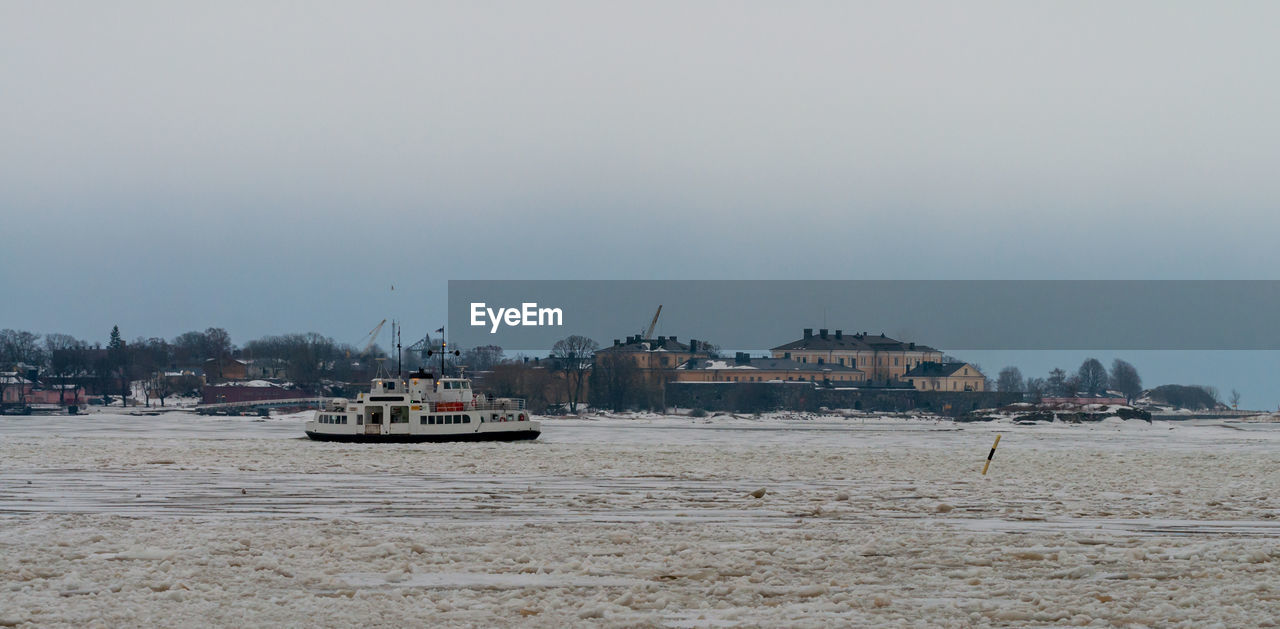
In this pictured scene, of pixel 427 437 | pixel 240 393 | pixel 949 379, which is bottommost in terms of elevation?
pixel 427 437

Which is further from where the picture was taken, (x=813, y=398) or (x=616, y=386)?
(x=813, y=398)

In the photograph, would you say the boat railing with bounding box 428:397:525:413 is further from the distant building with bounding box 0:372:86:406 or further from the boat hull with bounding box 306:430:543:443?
the distant building with bounding box 0:372:86:406

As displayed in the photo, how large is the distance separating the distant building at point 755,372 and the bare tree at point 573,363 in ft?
49.0

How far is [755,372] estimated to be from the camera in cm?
19262

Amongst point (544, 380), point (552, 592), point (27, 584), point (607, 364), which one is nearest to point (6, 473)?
point (27, 584)

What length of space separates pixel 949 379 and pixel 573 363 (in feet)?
192

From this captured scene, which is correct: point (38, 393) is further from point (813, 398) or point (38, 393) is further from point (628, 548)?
point (628, 548)

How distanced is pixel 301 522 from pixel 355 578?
646 centimetres

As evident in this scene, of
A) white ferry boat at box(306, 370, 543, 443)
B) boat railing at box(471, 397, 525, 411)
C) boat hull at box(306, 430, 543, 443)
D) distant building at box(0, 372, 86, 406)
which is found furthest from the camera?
distant building at box(0, 372, 86, 406)

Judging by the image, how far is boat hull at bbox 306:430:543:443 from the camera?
58656mm

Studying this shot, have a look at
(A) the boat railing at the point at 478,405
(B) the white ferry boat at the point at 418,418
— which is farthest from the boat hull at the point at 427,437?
(A) the boat railing at the point at 478,405

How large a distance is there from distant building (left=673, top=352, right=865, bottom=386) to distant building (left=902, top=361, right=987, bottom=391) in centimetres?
892

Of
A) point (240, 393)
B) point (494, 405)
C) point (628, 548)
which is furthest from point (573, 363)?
point (628, 548)

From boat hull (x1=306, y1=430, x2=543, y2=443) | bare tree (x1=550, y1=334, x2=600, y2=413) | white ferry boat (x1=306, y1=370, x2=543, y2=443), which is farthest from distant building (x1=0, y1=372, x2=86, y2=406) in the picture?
boat hull (x1=306, y1=430, x2=543, y2=443)
